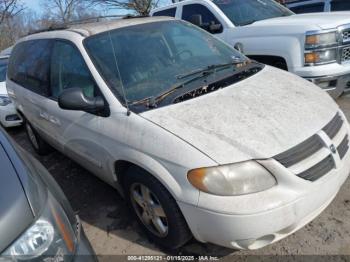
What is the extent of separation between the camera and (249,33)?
18.2ft

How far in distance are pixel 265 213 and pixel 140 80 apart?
59.1 inches

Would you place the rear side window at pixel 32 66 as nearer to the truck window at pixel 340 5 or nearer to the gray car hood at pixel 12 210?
the gray car hood at pixel 12 210

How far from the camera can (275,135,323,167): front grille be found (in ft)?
7.64

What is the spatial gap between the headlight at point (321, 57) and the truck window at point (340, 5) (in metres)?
3.82

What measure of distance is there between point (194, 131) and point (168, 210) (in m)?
0.58

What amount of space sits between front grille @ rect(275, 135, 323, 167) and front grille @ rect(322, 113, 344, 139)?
0.55ft

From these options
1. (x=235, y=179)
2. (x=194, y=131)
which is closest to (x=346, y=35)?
(x=194, y=131)

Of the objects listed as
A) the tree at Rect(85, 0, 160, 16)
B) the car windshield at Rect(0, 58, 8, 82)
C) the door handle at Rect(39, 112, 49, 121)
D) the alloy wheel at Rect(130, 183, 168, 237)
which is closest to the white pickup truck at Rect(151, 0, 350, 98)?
the door handle at Rect(39, 112, 49, 121)

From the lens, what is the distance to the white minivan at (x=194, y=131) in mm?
2291

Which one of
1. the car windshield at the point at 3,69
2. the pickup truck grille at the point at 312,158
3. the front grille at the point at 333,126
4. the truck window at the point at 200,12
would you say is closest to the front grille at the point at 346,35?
the truck window at the point at 200,12

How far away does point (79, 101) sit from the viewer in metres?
2.92

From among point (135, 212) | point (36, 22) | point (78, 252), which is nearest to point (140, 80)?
point (135, 212)

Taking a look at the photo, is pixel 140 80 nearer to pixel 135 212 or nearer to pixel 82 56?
pixel 82 56

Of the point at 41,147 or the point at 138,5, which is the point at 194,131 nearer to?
the point at 41,147
